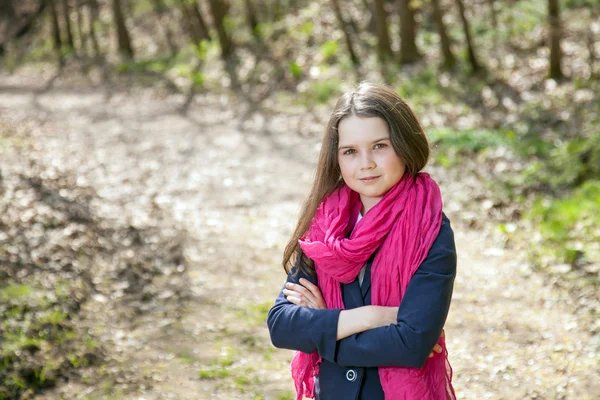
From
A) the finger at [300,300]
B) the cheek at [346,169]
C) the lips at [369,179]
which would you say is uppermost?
the cheek at [346,169]

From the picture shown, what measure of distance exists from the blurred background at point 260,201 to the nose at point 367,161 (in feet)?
9.13

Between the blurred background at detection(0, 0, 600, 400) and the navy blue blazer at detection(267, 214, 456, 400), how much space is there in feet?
7.90

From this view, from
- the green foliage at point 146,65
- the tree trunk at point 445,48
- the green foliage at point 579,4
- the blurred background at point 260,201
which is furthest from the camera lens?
the green foliage at point 146,65

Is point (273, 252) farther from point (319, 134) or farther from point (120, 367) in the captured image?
point (319, 134)

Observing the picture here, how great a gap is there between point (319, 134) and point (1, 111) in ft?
27.5

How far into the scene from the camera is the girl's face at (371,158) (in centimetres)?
241

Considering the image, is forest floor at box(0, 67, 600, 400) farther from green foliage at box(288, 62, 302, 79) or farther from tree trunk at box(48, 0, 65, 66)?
tree trunk at box(48, 0, 65, 66)

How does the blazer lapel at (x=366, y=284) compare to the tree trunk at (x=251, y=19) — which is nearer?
the blazer lapel at (x=366, y=284)

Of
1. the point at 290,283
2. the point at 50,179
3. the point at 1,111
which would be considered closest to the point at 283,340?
the point at 290,283

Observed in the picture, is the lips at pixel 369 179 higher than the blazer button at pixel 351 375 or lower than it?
higher

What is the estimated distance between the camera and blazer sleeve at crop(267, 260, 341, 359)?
2.35 meters

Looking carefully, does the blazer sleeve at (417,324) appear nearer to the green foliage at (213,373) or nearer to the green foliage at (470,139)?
the green foliage at (213,373)

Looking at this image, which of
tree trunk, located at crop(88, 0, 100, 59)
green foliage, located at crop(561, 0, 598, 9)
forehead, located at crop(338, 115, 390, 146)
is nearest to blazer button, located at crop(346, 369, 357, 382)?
forehead, located at crop(338, 115, 390, 146)

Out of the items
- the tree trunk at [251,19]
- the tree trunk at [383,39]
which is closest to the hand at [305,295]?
the tree trunk at [383,39]
